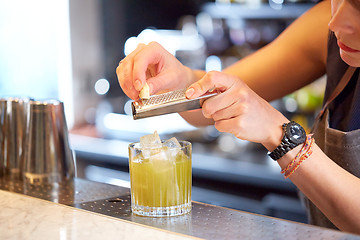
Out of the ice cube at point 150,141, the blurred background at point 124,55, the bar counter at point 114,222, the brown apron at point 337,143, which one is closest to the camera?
the bar counter at point 114,222

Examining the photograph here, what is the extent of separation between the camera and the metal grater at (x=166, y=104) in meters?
1.04

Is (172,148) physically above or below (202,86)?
below

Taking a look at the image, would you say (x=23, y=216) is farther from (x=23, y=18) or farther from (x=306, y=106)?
(x=23, y=18)

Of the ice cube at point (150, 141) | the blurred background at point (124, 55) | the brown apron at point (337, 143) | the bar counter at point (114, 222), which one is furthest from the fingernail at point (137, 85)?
the blurred background at point (124, 55)

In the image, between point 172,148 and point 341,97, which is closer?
point 172,148

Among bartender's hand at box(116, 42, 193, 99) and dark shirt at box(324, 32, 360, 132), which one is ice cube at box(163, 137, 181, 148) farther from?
dark shirt at box(324, 32, 360, 132)

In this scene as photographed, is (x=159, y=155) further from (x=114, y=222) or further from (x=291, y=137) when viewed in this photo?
(x=291, y=137)

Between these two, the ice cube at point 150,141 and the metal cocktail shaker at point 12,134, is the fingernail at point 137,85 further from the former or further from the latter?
the metal cocktail shaker at point 12,134

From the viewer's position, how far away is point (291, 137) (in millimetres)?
1122

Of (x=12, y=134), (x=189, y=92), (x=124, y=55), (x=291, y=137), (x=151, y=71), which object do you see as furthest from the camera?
(x=124, y=55)

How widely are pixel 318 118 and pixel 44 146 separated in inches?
33.5

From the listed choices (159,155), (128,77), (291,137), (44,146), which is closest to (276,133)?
(291,137)

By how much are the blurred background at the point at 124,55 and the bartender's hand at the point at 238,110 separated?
6.93ft

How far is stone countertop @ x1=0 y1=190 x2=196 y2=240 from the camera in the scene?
1004 millimetres
